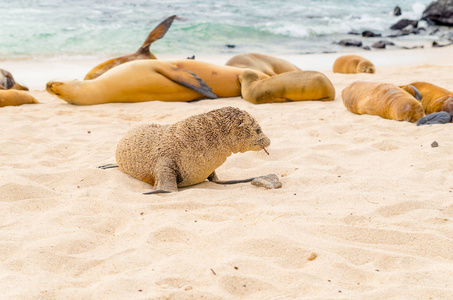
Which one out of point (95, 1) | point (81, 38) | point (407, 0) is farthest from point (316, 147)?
point (407, 0)

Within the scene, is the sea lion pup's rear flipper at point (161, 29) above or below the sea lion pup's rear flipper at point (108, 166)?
above

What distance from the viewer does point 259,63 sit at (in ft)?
28.4

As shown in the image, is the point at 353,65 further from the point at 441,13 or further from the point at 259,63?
the point at 441,13

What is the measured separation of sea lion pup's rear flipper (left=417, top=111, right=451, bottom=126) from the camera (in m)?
5.17

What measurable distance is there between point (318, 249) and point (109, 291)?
100cm

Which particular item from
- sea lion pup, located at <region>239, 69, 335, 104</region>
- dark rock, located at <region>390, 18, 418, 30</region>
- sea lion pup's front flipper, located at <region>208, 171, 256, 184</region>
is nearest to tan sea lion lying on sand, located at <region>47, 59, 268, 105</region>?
sea lion pup, located at <region>239, 69, 335, 104</region>

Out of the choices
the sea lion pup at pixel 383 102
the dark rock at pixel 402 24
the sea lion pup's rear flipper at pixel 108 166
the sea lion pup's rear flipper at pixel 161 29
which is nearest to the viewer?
the sea lion pup's rear flipper at pixel 108 166

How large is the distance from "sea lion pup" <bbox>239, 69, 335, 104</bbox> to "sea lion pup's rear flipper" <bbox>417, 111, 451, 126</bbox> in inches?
75.8

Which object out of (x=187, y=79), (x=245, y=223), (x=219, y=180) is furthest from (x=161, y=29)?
(x=245, y=223)

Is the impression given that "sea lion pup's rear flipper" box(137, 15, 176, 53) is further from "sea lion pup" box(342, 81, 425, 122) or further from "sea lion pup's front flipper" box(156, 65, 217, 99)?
"sea lion pup" box(342, 81, 425, 122)

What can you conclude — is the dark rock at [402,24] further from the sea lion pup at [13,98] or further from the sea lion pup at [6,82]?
the sea lion pup at [13,98]

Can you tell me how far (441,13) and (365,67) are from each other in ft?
56.0

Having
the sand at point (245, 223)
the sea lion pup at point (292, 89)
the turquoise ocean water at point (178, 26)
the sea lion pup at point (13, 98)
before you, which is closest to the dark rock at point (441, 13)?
the turquoise ocean water at point (178, 26)

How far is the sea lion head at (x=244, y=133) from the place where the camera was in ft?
11.1
